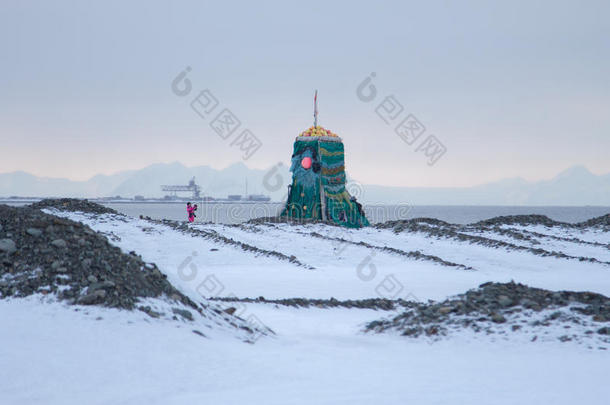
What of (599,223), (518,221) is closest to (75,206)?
(518,221)

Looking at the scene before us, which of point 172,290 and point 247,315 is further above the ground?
point 172,290

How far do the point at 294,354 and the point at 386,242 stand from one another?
16567 millimetres

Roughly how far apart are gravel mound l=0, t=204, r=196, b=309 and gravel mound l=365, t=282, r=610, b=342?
3.55 metres

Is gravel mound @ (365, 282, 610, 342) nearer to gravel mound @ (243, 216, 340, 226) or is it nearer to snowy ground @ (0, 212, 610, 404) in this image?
snowy ground @ (0, 212, 610, 404)

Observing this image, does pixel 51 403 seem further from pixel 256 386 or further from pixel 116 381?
pixel 256 386

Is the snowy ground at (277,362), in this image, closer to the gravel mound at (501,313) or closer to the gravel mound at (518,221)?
the gravel mound at (501,313)

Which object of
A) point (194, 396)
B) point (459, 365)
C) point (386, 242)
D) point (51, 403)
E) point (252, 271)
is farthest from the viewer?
point (386, 242)

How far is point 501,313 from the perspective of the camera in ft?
26.7

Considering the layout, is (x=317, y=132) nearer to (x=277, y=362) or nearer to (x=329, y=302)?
(x=329, y=302)

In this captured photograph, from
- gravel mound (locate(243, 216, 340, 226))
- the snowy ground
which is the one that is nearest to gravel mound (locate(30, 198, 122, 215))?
gravel mound (locate(243, 216, 340, 226))

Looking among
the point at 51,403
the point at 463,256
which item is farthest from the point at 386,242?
the point at 51,403

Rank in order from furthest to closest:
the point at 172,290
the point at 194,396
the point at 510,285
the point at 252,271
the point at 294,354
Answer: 1. the point at 252,271
2. the point at 510,285
3. the point at 172,290
4. the point at 294,354
5. the point at 194,396

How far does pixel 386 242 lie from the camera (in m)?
23.1

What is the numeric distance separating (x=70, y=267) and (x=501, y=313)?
6.51 meters
